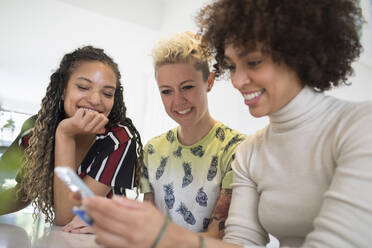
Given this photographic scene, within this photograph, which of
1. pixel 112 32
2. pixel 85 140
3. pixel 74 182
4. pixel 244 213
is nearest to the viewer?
pixel 74 182

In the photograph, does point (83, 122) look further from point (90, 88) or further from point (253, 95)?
point (253, 95)

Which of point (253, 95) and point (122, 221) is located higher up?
point (253, 95)

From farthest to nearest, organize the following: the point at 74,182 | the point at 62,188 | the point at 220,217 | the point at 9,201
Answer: the point at 9,201, the point at 62,188, the point at 220,217, the point at 74,182

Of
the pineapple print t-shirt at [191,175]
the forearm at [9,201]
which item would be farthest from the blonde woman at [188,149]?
the forearm at [9,201]

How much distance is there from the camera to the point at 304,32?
642mm

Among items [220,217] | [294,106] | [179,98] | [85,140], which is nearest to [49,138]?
[85,140]

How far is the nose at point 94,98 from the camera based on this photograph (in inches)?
47.2

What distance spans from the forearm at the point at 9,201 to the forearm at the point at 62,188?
0.21 m

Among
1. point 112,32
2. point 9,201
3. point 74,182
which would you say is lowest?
point 9,201

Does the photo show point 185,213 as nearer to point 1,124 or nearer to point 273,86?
point 273,86

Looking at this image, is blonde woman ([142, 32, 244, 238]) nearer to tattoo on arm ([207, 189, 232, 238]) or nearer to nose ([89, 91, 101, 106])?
tattoo on arm ([207, 189, 232, 238])

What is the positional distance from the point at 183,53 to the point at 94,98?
37cm

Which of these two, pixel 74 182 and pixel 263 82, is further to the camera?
pixel 263 82

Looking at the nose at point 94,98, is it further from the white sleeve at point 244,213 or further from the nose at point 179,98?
the white sleeve at point 244,213
